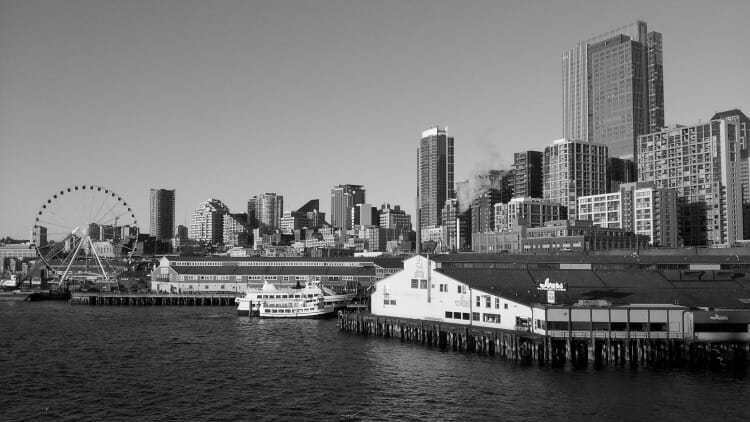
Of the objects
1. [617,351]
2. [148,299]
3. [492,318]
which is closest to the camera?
[617,351]

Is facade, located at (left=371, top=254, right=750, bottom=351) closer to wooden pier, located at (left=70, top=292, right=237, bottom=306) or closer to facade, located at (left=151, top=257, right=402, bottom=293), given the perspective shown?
facade, located at (left=151, top=257, right=402, bottom=293)

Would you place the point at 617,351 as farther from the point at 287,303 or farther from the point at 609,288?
the point at 287,303

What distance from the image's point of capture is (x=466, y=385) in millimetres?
64562

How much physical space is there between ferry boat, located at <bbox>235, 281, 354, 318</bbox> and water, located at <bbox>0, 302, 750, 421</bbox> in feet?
94.5

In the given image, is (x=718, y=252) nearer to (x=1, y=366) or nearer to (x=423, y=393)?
(x=423, y=393)

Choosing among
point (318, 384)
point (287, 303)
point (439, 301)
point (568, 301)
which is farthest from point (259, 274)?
point (318, 384)

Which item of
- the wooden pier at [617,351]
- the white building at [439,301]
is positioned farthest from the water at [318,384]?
the white building at [439,301]

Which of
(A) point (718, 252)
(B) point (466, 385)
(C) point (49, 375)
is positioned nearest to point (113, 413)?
(C) point (49, 375)

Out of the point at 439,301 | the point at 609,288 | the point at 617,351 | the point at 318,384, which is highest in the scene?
the point at 609,288

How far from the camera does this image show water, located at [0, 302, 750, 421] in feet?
184

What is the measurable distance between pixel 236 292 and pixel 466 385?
108 meters

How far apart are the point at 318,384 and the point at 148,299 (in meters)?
106

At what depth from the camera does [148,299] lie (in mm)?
161750

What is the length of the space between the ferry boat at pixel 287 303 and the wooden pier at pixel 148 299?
2947 centimetres
